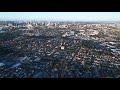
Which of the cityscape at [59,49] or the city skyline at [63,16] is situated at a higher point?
the city skyline at [63,16]

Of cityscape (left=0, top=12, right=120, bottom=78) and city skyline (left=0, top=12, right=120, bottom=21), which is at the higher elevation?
city skyline (left=0, top=12, right=120, bottom=21)

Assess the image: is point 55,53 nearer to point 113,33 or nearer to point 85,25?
point 85,25

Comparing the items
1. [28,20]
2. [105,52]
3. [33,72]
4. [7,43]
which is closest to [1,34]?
[7,43]

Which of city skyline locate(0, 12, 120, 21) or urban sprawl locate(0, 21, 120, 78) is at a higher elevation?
city skyline locate(0, 12, 120, 21)
